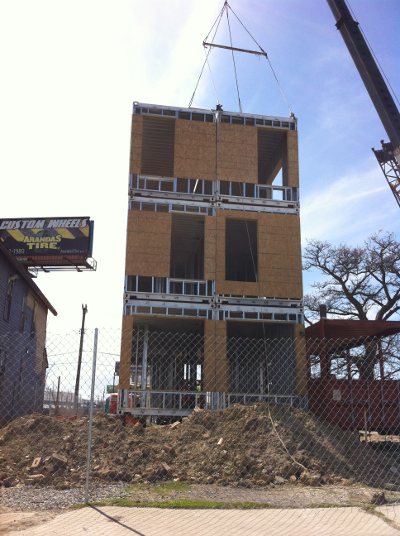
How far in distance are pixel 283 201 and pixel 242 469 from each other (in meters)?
13.5

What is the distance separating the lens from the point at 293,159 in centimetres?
2211

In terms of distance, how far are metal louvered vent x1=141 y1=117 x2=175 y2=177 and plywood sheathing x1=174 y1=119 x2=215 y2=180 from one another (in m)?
1.32

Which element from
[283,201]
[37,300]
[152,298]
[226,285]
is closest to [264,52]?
[283,201]

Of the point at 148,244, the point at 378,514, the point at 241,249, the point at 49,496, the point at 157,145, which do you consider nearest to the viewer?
the point at 378,514

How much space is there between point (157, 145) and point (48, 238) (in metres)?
13.0

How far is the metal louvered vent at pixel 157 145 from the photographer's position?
888 inches

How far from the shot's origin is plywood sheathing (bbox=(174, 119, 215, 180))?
2102 centimetres

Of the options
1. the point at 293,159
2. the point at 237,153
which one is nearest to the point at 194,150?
the point at 237,153

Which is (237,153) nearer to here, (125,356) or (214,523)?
(125,356)

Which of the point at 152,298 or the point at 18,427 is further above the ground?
the point at 152,298

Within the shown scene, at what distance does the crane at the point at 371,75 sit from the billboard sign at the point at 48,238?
2172 centimetres

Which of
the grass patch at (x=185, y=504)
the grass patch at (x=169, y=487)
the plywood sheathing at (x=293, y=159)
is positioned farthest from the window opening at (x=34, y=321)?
the grass patch at (x=185, y=504)

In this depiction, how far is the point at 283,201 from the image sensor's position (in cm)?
2130

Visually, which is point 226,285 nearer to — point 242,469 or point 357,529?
point 242,469
